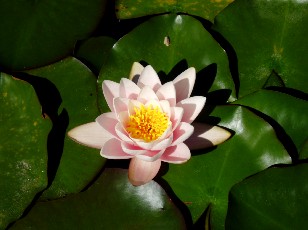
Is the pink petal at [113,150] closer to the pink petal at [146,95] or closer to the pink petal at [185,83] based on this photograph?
the pink petal at [146,95]

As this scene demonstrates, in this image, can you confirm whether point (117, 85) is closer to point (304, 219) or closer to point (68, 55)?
point (68, 55)

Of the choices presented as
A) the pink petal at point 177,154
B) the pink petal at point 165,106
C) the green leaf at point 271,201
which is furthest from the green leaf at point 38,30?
the green leaf at point 271,201

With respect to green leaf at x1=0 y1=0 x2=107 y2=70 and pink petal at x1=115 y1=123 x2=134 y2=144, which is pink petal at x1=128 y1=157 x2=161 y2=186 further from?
green leaf at x1=0 y1=0 x2=107 y2=70

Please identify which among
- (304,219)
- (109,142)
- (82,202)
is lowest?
(82,202)

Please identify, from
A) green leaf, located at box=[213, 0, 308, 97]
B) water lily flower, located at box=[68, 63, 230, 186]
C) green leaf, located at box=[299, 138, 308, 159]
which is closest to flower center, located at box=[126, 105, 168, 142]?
water lily flower, located at box=[68, 63, 230, 186]

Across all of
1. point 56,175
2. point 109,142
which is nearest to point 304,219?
point 109,142

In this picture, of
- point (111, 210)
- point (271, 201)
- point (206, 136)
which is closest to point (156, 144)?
point (206, 136)

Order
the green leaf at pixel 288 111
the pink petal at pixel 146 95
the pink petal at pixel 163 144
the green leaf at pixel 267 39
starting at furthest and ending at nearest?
the green leaf at pixel 267 39
the green leaf at pixel 288 111
the pink petal at pixel 146 95
the pink petal at pixel 163 144
